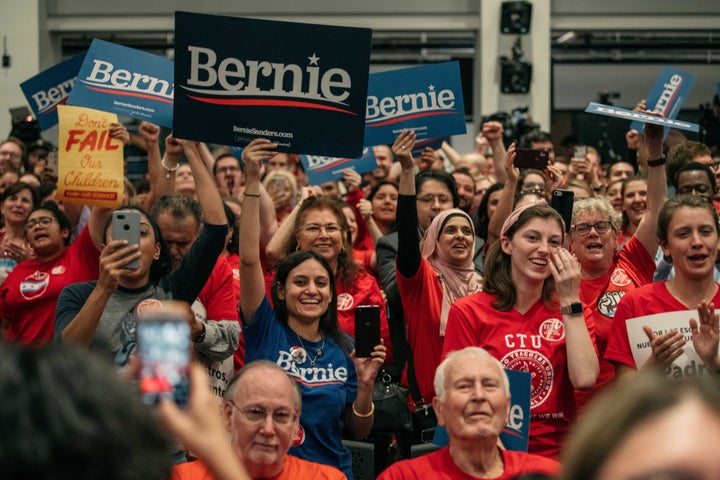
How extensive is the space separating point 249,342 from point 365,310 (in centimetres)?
45

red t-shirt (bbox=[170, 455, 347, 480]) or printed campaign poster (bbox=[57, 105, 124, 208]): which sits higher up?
printed campaign poster (bbox=[57, 105, 124, 208])

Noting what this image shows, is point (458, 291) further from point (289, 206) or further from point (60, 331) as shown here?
point (289, 206)

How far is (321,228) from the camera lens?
491 cm

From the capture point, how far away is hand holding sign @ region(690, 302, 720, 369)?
3621 mm

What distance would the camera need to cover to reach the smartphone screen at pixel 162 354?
1.18m

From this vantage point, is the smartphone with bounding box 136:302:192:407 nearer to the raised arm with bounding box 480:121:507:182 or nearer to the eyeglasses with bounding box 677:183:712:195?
the eyeglasses with bounding box 677:183:712:195

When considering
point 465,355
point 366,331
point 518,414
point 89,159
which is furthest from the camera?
point 89,159

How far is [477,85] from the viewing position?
42.4ft

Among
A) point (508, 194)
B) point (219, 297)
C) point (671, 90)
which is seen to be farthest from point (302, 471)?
point (671, 90)

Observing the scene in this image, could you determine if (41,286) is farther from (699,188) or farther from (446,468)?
(699,188)

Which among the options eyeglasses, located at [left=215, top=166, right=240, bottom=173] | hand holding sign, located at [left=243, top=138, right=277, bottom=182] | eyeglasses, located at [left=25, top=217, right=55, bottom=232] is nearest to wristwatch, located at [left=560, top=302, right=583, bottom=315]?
hand holding sign, located at [left=243, top=138, right=277, bottom=182]

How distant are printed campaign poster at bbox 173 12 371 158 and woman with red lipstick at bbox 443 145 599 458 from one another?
0.86 m

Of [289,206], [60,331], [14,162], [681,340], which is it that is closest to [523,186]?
[289,206]

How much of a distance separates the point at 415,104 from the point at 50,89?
2.27 m
